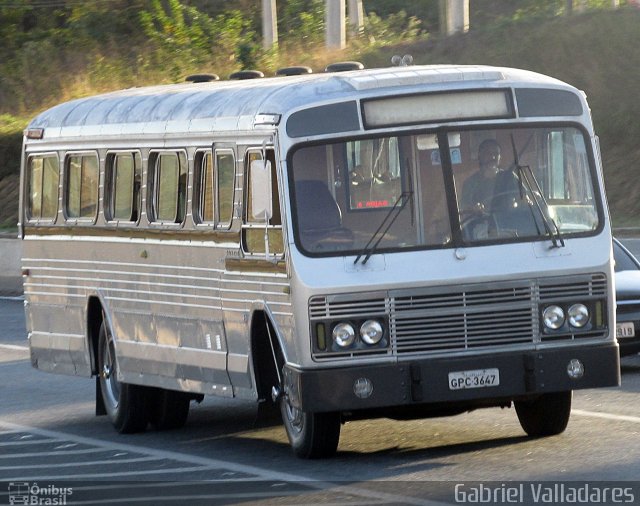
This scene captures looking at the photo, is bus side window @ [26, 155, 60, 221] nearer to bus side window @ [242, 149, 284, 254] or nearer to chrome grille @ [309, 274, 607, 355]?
bus side window @ [242, 149, 284, 254]

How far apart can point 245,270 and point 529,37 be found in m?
31.6

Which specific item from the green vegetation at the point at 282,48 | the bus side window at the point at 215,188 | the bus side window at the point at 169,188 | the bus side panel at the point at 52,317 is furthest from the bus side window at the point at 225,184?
the green vegetation at the point at 282,48

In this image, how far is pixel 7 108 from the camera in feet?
180

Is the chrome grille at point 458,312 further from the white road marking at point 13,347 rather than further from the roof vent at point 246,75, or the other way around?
the white road marking at point 13,347

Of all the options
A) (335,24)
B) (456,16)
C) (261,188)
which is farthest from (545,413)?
(456,16)

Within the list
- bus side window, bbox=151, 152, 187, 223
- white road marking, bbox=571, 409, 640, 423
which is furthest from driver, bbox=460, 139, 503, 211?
bus side window, bbox=151, 152, 187, 223

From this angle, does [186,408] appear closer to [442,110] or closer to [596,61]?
[442,110]

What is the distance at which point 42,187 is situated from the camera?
631 inches

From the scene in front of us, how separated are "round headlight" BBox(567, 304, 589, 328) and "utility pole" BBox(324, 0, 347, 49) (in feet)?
124

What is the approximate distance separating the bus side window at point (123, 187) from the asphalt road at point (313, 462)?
68.6 inches

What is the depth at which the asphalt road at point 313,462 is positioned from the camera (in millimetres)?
10086

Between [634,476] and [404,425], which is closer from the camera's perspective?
[634,476]

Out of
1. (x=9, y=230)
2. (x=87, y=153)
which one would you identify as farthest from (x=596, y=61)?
(x=87, y=153)

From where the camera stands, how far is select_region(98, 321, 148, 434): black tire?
563 inches
